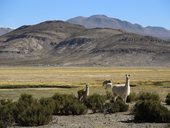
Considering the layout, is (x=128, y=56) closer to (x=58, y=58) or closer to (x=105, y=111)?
(x=58, y=58)

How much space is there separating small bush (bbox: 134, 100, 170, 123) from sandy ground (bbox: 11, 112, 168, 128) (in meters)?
0.47

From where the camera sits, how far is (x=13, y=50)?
18950cm

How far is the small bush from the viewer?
719 inches

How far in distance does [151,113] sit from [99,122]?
6.56 feet

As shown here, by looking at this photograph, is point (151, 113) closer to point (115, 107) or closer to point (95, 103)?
point (115, 107)

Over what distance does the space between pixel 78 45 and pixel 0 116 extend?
173 meters

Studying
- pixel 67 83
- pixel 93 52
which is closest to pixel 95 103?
pixel 67 83

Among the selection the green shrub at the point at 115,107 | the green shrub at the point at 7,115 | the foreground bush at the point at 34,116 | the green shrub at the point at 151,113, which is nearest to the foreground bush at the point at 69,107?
the green shrub at the point at 115,107

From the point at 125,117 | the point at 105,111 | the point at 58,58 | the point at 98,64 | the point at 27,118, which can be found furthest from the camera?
the point at 58,58

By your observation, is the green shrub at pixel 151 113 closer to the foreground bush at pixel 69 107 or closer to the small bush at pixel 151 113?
the small bush at pixel 151 113

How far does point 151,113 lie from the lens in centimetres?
1875

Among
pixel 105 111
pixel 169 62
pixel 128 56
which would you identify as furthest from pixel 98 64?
pixel 105 111

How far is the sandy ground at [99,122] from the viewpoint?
57.7 ft

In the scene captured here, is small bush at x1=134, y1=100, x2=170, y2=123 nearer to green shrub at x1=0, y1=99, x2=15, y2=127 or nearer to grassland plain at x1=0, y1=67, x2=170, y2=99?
green shrub at x1=0, y1=99, x2=15, y2=127
